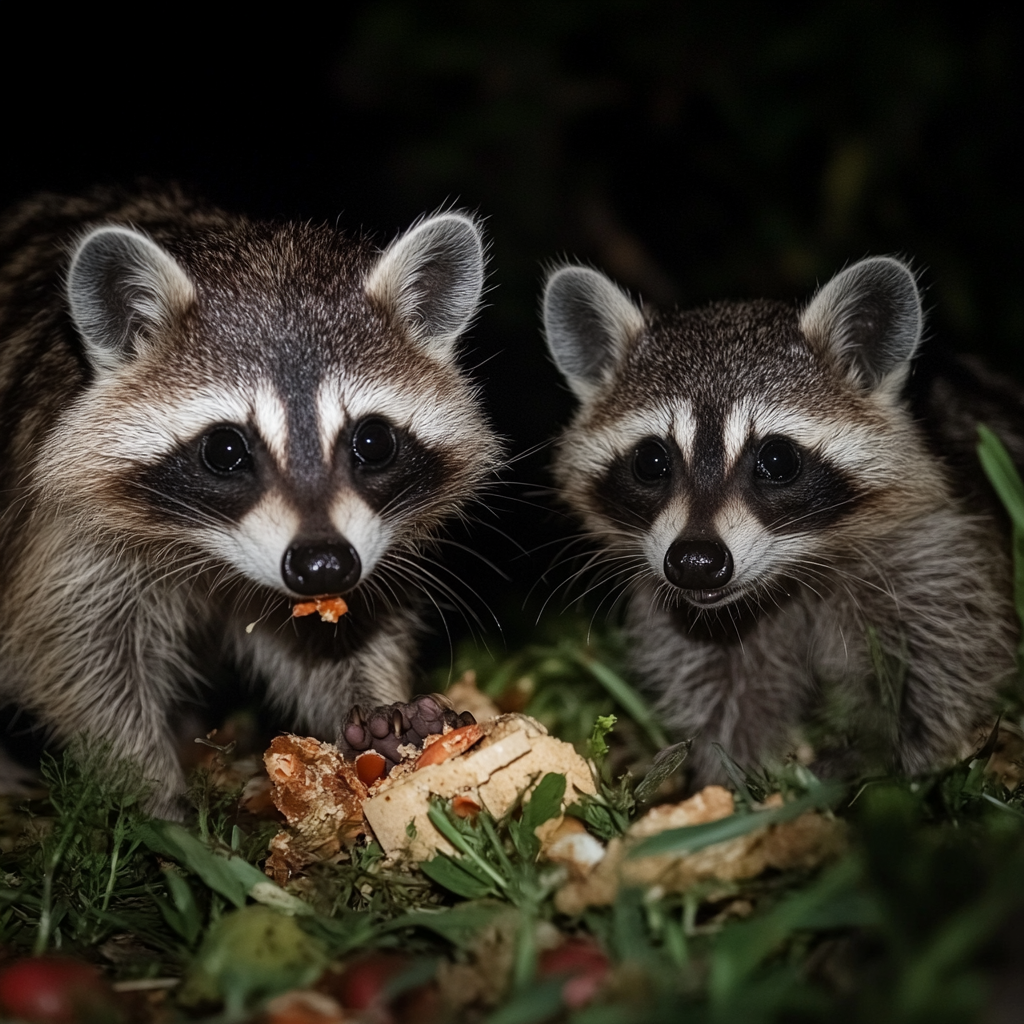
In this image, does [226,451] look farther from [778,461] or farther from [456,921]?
[778,461]

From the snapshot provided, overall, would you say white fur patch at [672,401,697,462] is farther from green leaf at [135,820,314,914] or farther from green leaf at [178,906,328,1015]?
green leaf at [178,906,328,1015]

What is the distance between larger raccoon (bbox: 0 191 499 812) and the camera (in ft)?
10.1

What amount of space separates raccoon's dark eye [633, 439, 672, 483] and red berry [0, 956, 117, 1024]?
2101 mm

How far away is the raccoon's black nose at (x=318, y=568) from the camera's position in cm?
282

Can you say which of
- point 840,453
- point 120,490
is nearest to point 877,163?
point 840,453

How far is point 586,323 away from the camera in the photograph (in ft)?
13.2

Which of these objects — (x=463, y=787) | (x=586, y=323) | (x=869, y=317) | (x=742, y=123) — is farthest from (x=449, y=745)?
(x=742, y=123)

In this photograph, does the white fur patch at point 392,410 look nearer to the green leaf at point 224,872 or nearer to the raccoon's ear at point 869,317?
the green leaf at point 224,872

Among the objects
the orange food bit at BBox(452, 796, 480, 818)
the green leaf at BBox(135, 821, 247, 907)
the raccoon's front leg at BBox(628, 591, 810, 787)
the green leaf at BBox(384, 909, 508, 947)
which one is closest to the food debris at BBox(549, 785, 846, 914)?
the green leaf at BBox(384, 909, 508, 947)

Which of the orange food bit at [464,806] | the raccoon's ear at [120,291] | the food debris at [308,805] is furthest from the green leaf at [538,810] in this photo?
the raccoon's ear at [120,291]

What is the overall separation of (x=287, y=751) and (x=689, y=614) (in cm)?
147

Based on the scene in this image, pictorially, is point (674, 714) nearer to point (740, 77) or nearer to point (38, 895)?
point (38, 895)

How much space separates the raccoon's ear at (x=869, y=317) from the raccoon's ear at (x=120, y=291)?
5.78 ft

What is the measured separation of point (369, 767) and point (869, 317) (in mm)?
1911
